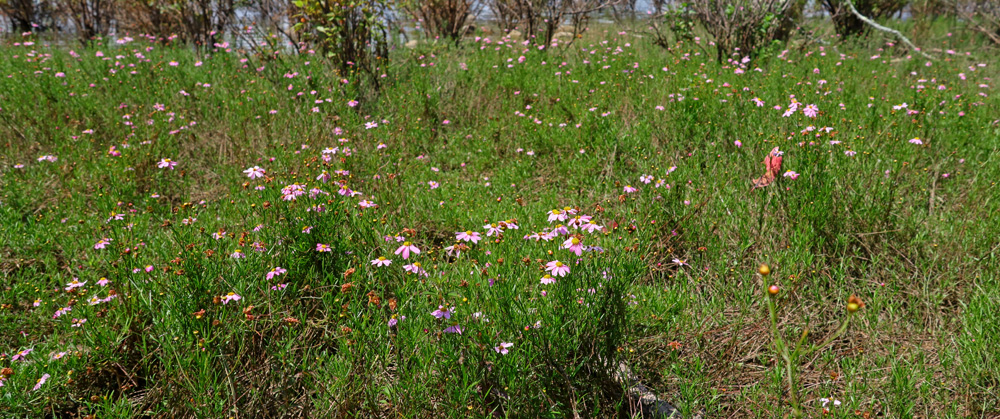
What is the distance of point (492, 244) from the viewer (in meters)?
2.54

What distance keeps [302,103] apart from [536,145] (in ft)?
7.90

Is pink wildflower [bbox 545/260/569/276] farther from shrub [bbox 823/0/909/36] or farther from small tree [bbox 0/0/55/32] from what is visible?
small tree [bbox 0/0/55/32]

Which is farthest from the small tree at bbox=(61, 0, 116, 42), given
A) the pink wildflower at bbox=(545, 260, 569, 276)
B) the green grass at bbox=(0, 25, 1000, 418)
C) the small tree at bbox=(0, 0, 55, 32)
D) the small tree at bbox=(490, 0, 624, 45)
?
the pink wildflower at bbox=(545, 260, 569, 276)

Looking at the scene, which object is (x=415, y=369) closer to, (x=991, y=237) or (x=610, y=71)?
(x=991, y=237)

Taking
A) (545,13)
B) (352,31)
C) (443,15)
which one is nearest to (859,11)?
(545,13)

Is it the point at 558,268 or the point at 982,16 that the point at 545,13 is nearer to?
the point at 558,268

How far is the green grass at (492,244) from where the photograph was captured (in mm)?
1977

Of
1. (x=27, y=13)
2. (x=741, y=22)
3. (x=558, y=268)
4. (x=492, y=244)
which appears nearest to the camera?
(x=558, y=268)

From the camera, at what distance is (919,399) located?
2125 mm

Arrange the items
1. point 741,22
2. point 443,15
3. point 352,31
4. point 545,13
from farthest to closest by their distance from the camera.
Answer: point 443,15
point 545,13
point 741,22
point 352,31

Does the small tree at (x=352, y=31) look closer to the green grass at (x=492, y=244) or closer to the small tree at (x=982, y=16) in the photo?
the green grass at (x=492, y=244)

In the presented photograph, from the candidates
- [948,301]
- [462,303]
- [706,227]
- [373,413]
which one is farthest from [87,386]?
[948,301]

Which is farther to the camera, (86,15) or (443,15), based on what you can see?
(86,15)

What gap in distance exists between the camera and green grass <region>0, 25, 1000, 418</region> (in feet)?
6.48
